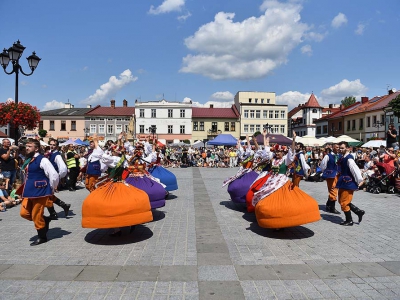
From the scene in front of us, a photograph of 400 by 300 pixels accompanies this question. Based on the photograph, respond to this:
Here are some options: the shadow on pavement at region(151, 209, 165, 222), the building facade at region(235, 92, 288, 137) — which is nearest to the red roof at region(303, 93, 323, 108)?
the building facade at region(235, 92, 288, 137)

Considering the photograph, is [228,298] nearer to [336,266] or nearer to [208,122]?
[336,266]

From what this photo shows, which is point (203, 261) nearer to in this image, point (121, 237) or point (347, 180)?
point (121, 237)

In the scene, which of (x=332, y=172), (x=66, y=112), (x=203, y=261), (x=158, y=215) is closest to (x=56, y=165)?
(x=158, y=215)

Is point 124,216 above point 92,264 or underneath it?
above

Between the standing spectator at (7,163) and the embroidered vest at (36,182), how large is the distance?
4804mm

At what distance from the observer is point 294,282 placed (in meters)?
4.27

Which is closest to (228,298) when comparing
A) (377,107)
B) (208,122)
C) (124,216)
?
(124,216)

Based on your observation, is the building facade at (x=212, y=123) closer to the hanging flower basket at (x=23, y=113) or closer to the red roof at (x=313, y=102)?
the red roof at (x=313, y=102)

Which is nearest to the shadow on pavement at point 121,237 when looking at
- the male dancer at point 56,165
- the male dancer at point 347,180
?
the male dancer at point 56,165

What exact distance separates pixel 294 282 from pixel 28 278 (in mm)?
3538

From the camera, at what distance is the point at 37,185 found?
225 inches

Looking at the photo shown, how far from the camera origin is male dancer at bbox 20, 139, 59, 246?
5727mm

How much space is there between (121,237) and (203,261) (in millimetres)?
2055

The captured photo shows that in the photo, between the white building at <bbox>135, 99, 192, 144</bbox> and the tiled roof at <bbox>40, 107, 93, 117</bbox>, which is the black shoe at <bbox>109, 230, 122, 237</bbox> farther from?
the tiled roof at <bbox>40, 107, 93, 117</bbox>
